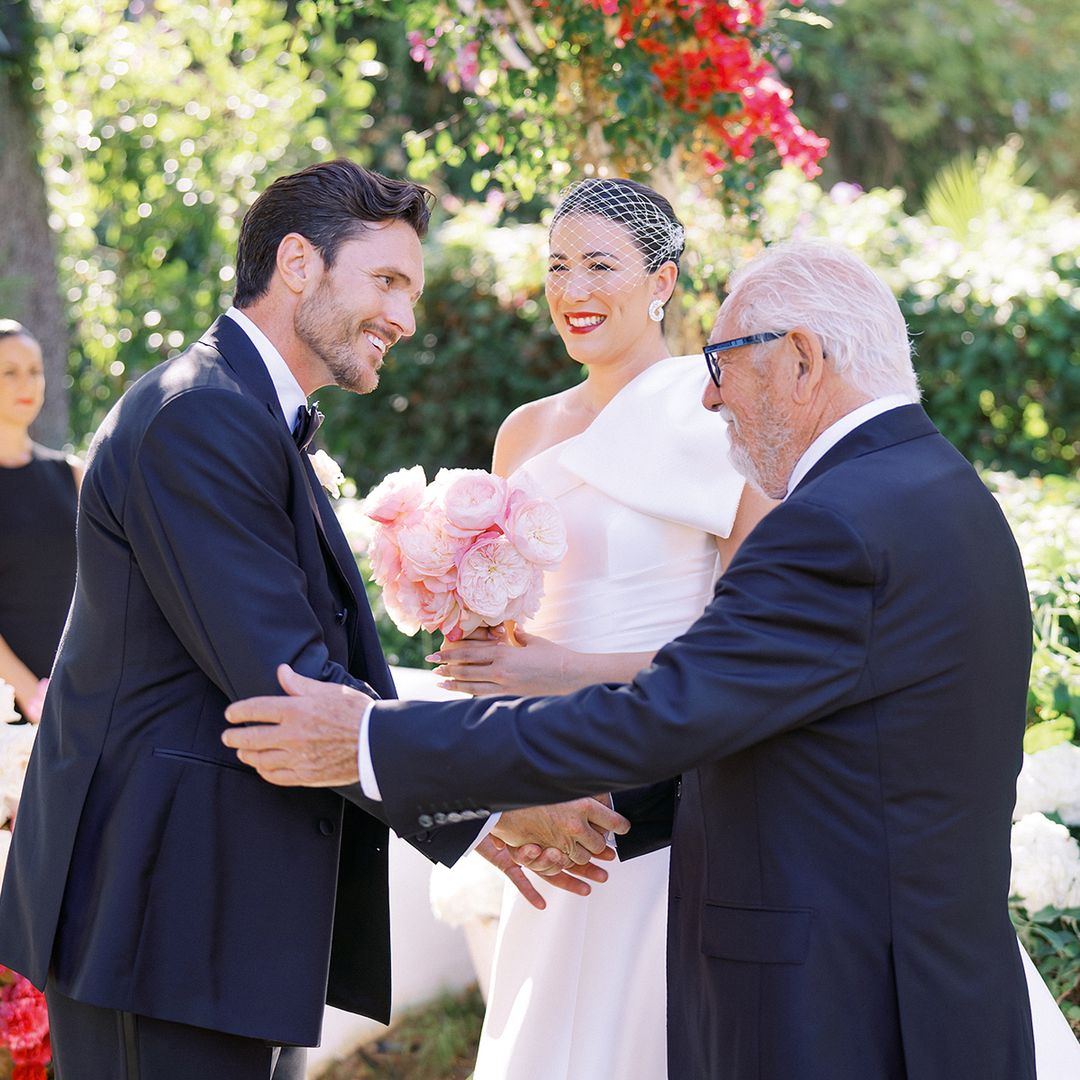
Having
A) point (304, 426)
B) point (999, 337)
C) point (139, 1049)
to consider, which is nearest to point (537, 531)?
point (304, 426)

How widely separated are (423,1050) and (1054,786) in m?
2.24

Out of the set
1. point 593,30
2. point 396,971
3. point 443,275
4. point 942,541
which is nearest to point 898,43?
point 443,275

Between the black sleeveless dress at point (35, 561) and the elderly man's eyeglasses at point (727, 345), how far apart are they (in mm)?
3306

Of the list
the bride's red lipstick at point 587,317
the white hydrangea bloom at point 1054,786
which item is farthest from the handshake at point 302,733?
the white hydrangea bloom at point 1054,786

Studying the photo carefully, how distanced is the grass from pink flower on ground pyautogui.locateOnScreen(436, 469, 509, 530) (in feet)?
7.30

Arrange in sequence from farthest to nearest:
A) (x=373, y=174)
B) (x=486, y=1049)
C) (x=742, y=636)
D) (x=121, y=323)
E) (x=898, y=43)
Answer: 1. (x=898, y=43)
2. (x=121, y=323)
3. (x=486, y=1049)
4. (x=373, y=174)
5. (x=742, y=636)

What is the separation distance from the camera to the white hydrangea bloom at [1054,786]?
3.44 meters

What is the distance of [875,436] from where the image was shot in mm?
2178

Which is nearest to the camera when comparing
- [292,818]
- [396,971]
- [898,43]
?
[292,818]

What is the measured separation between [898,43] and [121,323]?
12595 mm

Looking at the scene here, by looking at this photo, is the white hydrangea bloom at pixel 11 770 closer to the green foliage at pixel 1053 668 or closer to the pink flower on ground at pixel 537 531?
the pink flower on ground at pixel 537 531

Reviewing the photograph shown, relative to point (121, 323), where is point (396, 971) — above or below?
below

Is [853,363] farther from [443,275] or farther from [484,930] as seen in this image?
[443,275]

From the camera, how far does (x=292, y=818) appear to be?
2412mm
